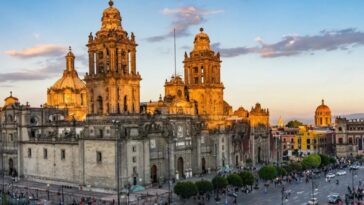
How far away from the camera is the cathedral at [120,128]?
222 ft


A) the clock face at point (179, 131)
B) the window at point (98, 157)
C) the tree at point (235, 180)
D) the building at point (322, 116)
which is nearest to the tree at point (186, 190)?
the tree at point (235, 180)

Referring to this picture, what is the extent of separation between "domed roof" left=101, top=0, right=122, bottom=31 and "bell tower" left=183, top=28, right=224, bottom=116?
24.4 m

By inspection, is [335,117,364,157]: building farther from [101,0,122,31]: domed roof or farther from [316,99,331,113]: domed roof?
[101,0,122,31]: domed roof

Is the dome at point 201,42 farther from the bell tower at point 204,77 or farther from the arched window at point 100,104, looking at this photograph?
the arched window at point 100,104

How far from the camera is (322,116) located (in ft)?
511

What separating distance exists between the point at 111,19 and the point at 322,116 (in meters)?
99.9

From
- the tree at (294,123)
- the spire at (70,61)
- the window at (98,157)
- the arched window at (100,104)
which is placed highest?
Result: the spire at (70,61)

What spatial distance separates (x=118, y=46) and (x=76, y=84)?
2971cm

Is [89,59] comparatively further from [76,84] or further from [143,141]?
[76,84]

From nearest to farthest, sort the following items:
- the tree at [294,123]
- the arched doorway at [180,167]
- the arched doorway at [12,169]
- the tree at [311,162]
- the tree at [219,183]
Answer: the tree at [219,183] < the arched doorway at [180,167] < the tree at [311,162] < the arched doorway at [12,169] < the tree at [294,123]

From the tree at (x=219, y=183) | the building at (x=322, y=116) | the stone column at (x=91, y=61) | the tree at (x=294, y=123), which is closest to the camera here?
the tree at (x=219, y=183)

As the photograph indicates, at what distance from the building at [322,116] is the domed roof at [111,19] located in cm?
9742

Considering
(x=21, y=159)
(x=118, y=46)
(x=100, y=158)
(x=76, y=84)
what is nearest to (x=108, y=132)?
(x=100, y=158)

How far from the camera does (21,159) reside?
267 feet
